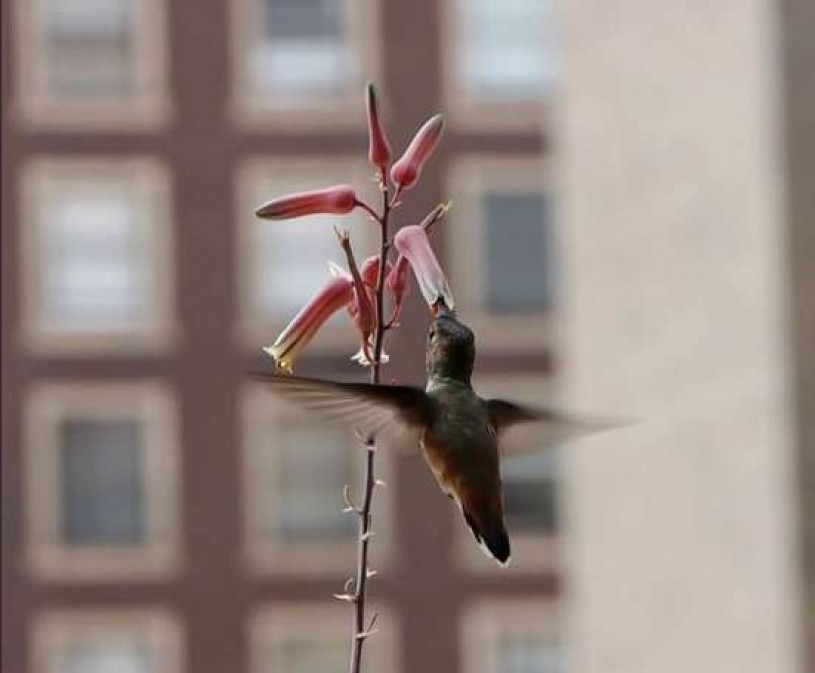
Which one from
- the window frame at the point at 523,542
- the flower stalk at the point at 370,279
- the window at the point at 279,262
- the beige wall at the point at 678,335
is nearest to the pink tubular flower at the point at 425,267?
the flower stalk at the point at 370,279

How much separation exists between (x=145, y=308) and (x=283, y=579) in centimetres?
179

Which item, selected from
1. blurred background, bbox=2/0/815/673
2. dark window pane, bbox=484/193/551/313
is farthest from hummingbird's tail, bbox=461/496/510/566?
dark window pane, bbox=484/193/551/313

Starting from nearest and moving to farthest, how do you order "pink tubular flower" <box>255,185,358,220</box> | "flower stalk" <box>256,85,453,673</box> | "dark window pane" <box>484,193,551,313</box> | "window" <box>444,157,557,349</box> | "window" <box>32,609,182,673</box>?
"flower stalk" <box>256,85,453,673</box>, "pink tubular flower" <box>255,185,358,220</box>, "window" <box>32,609,182,673</box>, "window" <box>444,157,557,349</box>, "dark window pane" <box>484,193,551,313</box>

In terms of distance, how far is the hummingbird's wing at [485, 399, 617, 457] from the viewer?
1.27 m

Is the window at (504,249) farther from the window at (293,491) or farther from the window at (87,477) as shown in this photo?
the window at (87,477)

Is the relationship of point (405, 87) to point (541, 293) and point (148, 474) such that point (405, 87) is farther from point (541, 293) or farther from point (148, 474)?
point (148, 474)

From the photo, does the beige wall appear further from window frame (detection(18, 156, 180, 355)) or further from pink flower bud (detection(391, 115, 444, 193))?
pink flower bud (detection(391, 115, 444, 193))

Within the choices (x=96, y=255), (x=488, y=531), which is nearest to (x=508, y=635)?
(x=96, y=255)

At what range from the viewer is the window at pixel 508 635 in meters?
16.0

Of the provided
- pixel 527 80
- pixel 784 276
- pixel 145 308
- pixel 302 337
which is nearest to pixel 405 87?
pixel 527 80

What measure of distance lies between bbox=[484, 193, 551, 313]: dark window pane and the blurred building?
17 mm

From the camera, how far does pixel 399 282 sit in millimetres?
1161

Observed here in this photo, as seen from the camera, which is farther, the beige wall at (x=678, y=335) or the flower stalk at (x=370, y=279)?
the beige wall at (x=678, y=335)

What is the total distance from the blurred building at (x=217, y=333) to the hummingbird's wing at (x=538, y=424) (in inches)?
564
